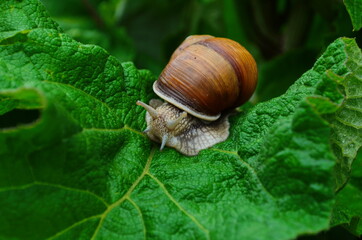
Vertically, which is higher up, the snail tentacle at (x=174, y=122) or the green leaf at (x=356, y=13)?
the green leaf at (x=356, y=13)

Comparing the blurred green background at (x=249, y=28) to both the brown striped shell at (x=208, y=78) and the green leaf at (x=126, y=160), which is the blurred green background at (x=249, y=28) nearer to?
the brown striped shell at (x=208, y=78)

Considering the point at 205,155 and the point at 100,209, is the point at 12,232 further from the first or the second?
the point at 205,155

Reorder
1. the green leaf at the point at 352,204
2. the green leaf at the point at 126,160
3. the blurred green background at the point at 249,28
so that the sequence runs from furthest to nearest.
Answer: the blurred green background at the point at 249,28
the green leaf at the point at 352,204
the green leaf at the point at 126,160

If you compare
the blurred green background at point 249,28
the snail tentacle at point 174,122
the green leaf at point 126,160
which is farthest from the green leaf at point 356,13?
the snail tentacle at point 174,122

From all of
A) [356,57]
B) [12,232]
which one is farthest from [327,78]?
[12,232]

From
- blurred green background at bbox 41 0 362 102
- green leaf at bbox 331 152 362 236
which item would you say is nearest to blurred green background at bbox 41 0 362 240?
blurred green background at bbox 41 0 362 102

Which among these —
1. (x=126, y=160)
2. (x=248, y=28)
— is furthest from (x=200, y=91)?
(x=248, y=28)

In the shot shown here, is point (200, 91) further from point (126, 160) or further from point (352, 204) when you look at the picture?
point (352, 204)
